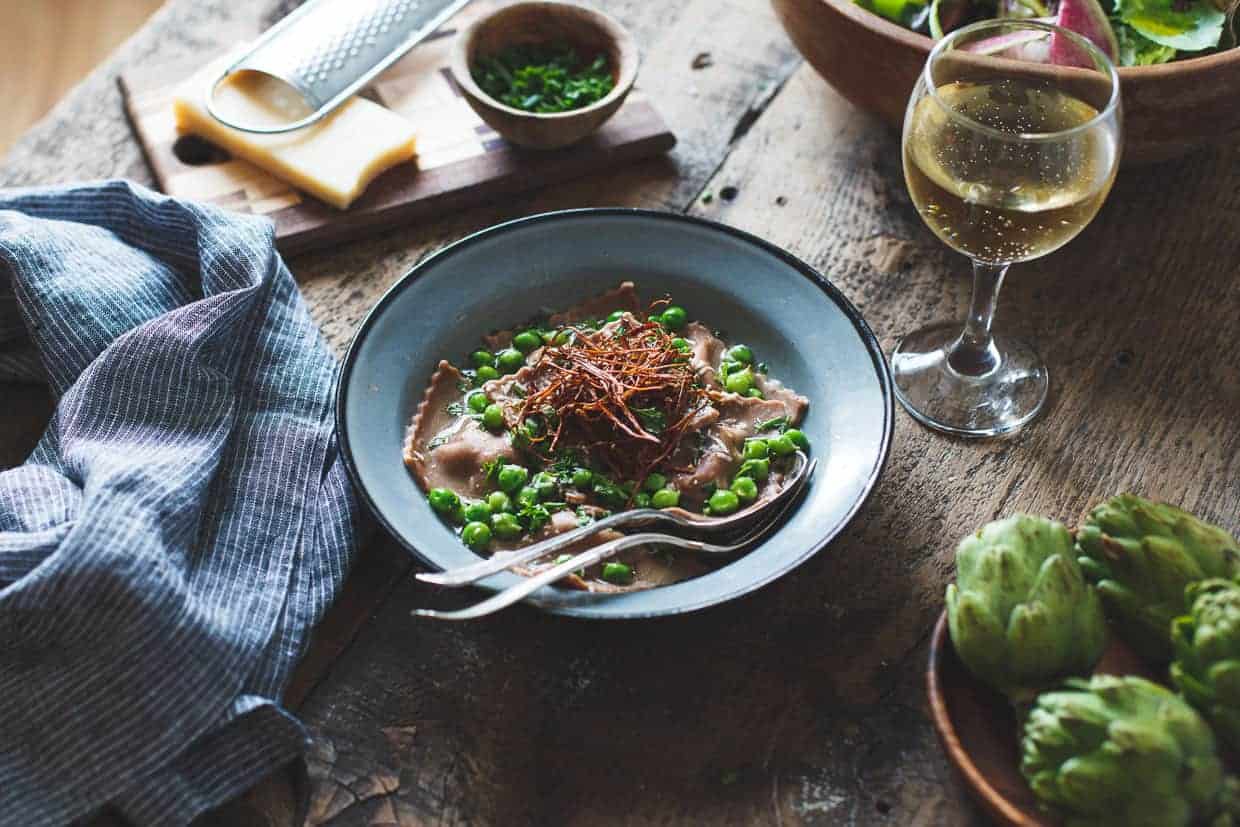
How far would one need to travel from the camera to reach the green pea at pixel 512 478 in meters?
1.95

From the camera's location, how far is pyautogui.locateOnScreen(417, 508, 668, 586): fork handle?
1705mm

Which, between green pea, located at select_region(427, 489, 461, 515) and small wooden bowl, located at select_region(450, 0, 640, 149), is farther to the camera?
small wooden bowl, located at select_region(450, 0, 640, 149)

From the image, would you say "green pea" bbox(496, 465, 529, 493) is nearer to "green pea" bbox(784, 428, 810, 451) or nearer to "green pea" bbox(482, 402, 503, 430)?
"green pea" bbox(482, 402, 503, 430)

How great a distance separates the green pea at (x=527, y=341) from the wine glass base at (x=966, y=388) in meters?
0.65

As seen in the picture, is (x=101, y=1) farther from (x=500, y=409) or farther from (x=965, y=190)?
(x=965, y=190)

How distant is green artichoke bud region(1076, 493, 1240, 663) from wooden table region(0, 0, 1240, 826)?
322mm

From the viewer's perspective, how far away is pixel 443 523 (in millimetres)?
1938

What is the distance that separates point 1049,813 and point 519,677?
75cm

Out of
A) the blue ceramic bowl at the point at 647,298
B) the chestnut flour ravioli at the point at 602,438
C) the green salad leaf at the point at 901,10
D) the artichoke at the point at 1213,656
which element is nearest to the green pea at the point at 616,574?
the chestnut flour ravioli at the point at 602,438

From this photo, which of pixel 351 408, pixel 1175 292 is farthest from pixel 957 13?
pixel 351 408

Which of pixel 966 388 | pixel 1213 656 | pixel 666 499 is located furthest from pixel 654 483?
pixel 1213 656

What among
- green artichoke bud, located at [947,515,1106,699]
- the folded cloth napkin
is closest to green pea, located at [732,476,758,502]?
green artichoke bud, located at [947,515,1106,699]

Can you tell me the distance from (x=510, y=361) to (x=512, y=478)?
0.31 meters

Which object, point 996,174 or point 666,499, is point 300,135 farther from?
point 996,174
